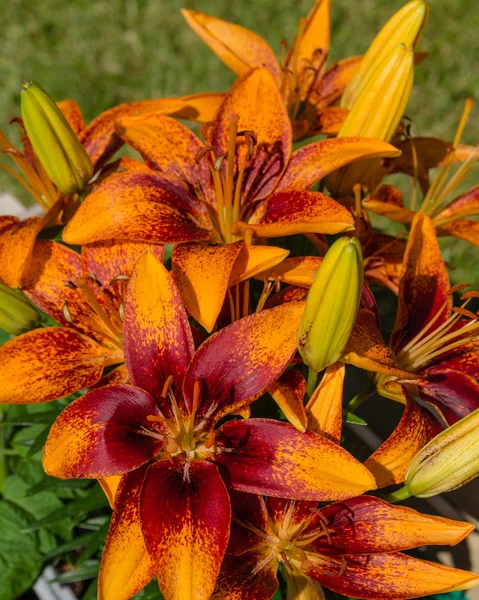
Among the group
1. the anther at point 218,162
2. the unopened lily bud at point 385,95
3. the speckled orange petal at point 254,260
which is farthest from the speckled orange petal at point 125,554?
the unopened lily bud at point 385,95

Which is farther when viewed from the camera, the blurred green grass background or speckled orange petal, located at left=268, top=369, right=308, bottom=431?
the blurred green grass background

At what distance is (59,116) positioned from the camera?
2.46 feet

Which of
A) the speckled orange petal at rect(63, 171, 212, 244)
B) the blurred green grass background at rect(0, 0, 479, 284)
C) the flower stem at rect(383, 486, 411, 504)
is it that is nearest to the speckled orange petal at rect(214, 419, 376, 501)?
the flower stem at rect(383, 486, 411, 504)

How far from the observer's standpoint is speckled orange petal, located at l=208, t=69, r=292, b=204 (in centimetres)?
83

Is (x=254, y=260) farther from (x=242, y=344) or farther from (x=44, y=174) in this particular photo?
(x=44, y=174)

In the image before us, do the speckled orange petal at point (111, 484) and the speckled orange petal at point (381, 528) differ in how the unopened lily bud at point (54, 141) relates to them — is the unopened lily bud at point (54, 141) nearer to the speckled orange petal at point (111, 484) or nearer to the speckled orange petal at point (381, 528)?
the speckled orange petal at point (111, 484)

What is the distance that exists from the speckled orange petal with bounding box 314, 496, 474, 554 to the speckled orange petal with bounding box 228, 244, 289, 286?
0.76 ft

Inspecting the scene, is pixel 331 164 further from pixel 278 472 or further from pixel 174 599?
pixel 174 599

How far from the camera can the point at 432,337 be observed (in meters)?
0.80

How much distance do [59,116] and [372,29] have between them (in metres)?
2.04

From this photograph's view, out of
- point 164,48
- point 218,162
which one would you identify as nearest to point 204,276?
point 218,162

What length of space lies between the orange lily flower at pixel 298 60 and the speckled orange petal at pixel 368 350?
373mm

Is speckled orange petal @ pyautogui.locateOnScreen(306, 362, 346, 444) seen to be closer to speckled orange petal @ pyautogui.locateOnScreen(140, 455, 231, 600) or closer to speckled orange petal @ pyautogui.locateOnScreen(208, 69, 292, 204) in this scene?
speckled orange petal @ pyautogui.locateOnScreen(140, 455, 231, 600)

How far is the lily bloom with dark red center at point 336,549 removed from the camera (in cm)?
62
